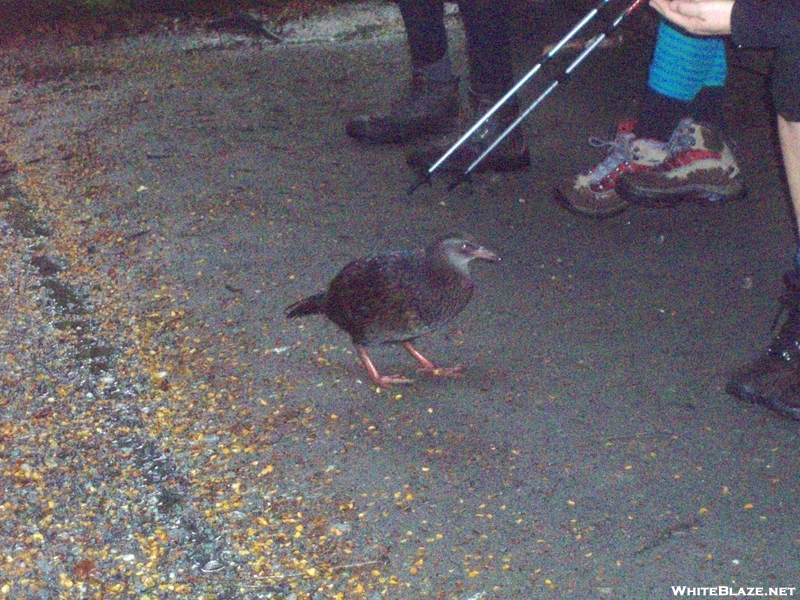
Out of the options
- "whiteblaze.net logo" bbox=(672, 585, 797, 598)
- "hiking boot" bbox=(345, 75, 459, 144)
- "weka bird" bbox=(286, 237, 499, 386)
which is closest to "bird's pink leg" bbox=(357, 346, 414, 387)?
"weka bird" bbox=(286, 237, 499, 386)

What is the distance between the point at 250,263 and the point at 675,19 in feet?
6.07

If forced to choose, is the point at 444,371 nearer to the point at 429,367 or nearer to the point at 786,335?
the point at 429,367

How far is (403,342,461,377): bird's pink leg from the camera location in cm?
323

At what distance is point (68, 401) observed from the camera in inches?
121

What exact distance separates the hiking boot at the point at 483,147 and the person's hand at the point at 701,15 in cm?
148

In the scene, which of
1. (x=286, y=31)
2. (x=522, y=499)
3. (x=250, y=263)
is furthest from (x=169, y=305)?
(x=286, y=31)

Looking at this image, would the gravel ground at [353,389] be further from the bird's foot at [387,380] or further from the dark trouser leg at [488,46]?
the dark trouser leg at [488,46]

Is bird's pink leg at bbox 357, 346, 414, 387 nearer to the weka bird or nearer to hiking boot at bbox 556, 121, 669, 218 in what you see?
the weka bird

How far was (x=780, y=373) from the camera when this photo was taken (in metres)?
2.99

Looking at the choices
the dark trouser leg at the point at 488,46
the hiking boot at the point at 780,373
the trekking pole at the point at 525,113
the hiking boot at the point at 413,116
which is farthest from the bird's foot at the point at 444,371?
the hiking boot at the point at 413,116

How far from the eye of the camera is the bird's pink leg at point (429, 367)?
3.23 m

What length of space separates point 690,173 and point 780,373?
1272 mm

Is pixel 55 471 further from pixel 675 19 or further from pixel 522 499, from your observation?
pixel 675 19

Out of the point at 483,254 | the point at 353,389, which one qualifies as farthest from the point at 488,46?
Answer: the point at 353,389
